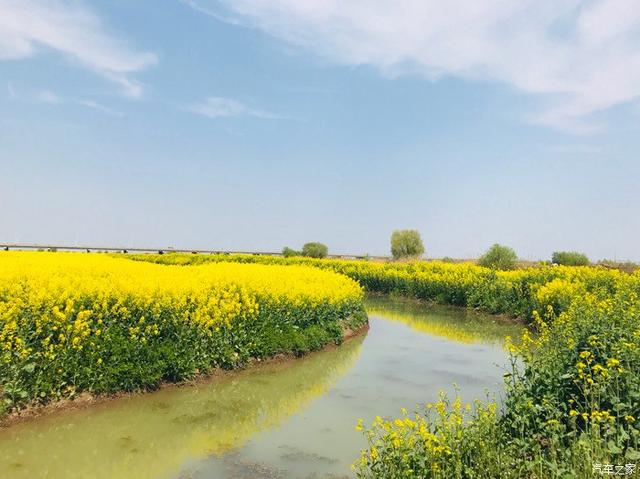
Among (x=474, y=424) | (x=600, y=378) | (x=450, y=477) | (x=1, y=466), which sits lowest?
(x=1, y=466)

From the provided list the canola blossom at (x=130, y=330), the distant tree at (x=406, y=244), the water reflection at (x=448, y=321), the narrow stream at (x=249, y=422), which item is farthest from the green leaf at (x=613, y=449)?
the distant tree at (x=406, y=244)

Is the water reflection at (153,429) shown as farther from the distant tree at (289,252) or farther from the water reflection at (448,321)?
the distant tree at (289,252)

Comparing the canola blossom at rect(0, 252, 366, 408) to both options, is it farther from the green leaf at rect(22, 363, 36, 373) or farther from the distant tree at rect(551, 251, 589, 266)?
the distant tree at rect(551, 251, 589, 266)

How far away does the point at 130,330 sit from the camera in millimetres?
9609

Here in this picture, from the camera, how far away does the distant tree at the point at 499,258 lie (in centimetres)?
3334

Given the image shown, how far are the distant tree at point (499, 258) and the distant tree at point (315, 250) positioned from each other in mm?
22816

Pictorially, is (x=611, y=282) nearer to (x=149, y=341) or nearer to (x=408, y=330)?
(x=408, y=330)

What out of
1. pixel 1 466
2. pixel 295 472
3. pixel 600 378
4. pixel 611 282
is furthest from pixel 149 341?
pixel 611 282

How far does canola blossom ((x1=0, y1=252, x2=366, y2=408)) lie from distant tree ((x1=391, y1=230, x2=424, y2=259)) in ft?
140

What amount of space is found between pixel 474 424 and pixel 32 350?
7509 mm

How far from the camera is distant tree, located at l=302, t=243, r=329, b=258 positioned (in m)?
54.5

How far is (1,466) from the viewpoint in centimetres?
651

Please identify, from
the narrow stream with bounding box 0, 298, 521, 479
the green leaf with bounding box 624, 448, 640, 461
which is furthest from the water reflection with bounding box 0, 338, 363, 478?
the green leaf with bounding box 624, 448, 640, 461

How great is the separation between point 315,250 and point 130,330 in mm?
45140
